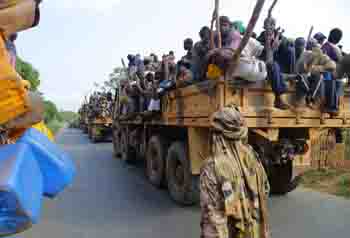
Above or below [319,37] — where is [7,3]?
below

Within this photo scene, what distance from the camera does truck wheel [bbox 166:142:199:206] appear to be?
214 inches

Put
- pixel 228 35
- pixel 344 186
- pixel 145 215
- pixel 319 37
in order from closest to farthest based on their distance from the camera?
1. pixel 228 35
2. pixel 145 215
3. pixel 319 37
4. pixel 344 186

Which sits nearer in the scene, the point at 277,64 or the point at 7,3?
the point at 7,3

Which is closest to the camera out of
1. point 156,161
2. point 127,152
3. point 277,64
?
point 277,64

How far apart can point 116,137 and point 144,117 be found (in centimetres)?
512

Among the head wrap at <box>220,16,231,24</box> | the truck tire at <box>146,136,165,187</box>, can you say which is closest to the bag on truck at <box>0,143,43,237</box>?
the head wrap at <box>220,16,231,24</box>

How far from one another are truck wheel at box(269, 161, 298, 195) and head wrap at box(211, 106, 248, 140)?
442 centimetres

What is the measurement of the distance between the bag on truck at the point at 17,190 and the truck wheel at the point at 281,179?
214 inches

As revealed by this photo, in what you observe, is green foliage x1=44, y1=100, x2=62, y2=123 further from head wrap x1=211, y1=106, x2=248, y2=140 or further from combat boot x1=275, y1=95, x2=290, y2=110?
combat boot x1=275, y1=95, x2=290, y2=110

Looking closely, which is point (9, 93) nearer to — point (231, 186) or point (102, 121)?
point (231, 186)

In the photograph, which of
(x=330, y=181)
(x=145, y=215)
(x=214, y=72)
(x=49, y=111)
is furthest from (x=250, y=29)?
(x=49, y=111)

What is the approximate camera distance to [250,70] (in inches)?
167

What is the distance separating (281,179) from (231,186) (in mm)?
4773

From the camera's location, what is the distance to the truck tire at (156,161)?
6.80 meters
